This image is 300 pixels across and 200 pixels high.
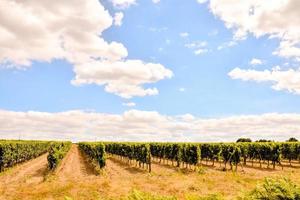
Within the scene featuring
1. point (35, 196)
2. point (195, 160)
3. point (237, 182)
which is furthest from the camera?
point (195, 160)

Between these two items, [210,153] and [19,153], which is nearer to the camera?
[210,153]

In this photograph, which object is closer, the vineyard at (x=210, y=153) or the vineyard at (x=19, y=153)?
the vineyard at (x=19, y=153)

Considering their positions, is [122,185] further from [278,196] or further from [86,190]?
[278,196]

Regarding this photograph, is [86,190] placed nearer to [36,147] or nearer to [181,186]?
[181,186]

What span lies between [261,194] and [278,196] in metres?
0.22

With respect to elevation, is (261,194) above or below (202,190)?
above

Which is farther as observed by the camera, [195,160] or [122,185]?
[195,160]

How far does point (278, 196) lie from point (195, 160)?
48.4 m

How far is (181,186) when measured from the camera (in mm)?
28578

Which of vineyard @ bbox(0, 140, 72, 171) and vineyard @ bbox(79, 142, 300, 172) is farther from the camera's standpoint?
vineyard @ bbox(79, 142, 300, 172)

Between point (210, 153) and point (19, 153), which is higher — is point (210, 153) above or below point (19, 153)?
above

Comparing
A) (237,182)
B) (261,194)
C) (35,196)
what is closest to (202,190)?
(237,182)

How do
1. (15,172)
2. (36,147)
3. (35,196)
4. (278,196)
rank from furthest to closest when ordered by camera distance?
(36,147) < (15,172) < (35,196) < (278,196)

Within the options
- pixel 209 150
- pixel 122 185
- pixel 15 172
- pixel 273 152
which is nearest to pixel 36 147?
pixel 15 172
